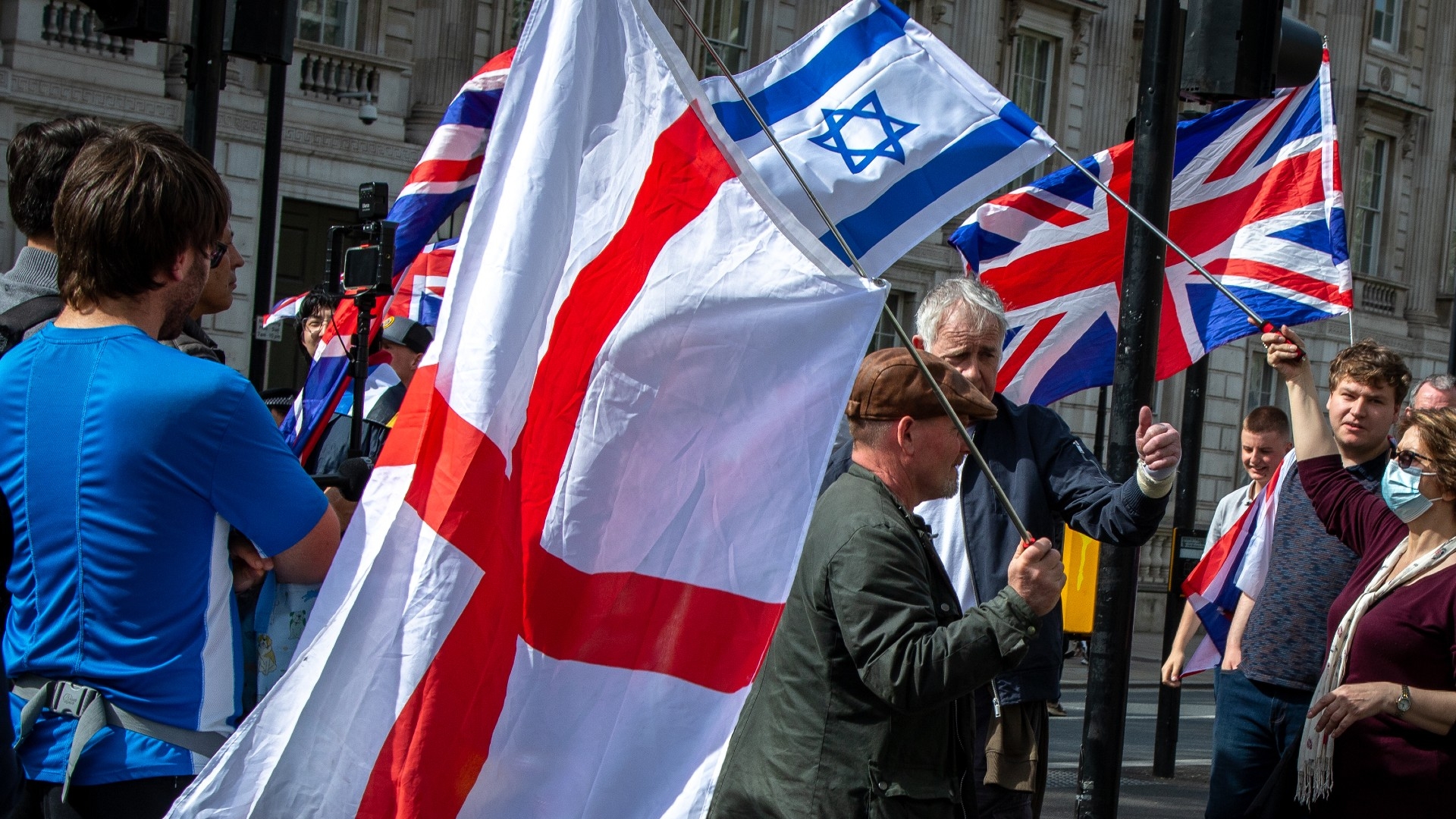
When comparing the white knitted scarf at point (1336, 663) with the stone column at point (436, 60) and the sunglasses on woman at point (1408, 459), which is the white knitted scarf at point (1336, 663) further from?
the stone column at point (436, 60)

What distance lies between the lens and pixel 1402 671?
397cm

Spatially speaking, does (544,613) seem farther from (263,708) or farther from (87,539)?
(87,539)

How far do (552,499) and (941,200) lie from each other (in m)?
2.64

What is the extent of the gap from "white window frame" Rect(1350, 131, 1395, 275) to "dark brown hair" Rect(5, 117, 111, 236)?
88.9 feet

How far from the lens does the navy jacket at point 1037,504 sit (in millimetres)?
3986

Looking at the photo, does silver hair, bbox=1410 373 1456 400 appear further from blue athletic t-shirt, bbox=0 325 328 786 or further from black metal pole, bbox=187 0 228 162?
black metal pole, bbox=187 0 228 162

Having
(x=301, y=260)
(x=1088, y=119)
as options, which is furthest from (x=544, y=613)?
(x=1088, y=119)

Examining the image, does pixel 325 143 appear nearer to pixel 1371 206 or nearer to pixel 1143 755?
pixel 1143 755

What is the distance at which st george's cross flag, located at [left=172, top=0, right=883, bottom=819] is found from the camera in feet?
8.36

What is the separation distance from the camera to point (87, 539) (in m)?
2.42

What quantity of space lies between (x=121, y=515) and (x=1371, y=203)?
93.0ft

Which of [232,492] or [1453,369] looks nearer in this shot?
[232,492]

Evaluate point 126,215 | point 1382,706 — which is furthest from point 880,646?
point 1382,706

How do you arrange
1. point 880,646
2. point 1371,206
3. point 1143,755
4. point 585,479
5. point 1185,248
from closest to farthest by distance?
1. point 585,479
2. point 880,646
3. point 1185,248
4. point 1143,755
5. point 1371,206
